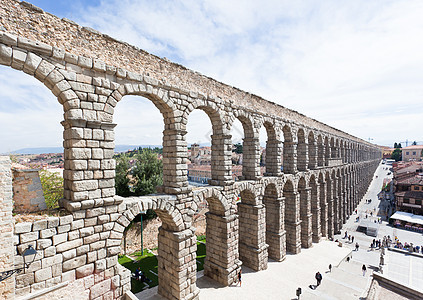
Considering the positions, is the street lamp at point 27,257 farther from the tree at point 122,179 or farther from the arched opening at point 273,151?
the tree at point 122,179

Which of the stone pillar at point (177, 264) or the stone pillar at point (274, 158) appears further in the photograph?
the stone pillar at point (274, 158)

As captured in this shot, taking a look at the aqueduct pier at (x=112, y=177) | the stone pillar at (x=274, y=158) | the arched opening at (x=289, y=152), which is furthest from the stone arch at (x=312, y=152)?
the stone pillar at (x=274, y=158)

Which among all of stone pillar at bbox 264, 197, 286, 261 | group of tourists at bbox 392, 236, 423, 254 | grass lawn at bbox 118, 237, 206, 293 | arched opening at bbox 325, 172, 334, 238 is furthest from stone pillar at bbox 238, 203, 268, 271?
group of tourists at bbox 392, 236, 423, 254

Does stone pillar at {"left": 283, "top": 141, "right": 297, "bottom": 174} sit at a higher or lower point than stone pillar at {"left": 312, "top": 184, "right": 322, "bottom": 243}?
higher

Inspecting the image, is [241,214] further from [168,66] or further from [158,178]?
[158,178]

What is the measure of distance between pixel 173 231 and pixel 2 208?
6394mm

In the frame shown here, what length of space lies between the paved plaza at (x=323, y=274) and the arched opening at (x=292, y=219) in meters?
0.89

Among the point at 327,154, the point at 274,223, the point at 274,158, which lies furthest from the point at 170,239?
the point at 327,154

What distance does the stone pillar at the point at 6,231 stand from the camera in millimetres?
5664

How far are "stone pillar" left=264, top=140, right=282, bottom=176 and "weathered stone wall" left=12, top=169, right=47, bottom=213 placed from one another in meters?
14.1

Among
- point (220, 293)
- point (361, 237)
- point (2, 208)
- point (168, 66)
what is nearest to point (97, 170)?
point (2, 208)

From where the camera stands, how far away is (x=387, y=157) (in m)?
113

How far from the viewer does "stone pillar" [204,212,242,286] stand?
42.4 ft

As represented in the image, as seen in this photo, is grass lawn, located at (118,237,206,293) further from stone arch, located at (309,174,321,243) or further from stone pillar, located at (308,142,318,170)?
stone pillar, located at (308,142,318,170)
